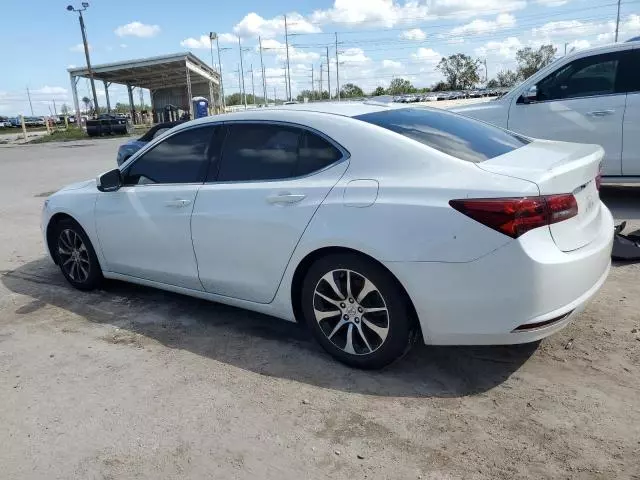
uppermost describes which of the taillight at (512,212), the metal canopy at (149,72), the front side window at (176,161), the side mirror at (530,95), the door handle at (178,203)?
the metal canopy at (149,72)

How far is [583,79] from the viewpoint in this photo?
702 cm

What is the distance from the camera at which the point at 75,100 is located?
151 feet

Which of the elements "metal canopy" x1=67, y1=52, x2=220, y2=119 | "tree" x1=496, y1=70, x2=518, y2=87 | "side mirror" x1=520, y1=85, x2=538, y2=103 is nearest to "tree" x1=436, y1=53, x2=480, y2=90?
"tree" x1=496, y1=70, x2=518, y2=87

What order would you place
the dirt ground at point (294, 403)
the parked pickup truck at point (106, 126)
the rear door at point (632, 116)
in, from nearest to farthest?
the dirt ground at point (294, 403) < the rear door at point (632, 116) < the parked pickup truck at point (106, 126)

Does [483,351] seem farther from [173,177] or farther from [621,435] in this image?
[173,177]

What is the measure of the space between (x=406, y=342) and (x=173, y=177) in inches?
88.3

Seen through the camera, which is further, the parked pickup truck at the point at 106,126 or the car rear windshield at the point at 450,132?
the parked pickup truck at the point at 106,126

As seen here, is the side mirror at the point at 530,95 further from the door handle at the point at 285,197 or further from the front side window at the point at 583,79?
the door handle at the point at 285,197

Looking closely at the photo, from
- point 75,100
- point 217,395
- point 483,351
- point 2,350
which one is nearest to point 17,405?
point 2,350

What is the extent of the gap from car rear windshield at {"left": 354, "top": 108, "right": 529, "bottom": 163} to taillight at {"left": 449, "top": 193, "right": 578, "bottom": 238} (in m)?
0.46

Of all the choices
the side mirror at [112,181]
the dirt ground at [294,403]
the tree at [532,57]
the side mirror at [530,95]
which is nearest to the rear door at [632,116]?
the side mirror at [530,95]

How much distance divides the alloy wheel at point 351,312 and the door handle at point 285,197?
1.67 feet

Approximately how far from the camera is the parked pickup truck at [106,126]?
38.6m

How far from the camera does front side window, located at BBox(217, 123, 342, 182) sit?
359 cm
